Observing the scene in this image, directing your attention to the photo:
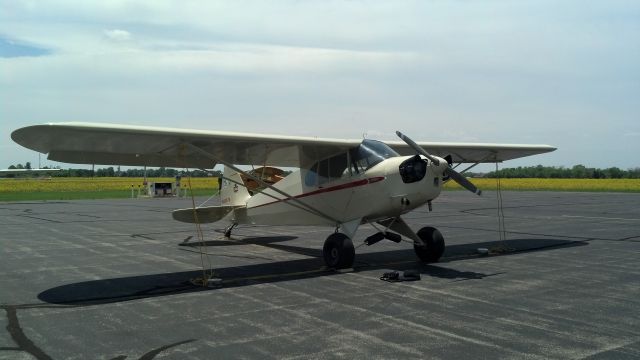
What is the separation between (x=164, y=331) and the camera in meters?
5.79

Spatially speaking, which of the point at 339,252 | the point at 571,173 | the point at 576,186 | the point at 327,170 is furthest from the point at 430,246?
the point at 571,173

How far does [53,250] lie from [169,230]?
5732 millimetres

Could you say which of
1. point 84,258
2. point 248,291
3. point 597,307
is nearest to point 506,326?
point 597,307

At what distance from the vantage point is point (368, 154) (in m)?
10.2

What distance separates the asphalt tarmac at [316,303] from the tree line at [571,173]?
8785 cm

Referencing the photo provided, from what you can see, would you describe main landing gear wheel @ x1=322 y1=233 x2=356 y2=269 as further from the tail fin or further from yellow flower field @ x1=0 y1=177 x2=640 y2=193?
yellow flower field @ x1=0 y1=177 x2=640 y2=193

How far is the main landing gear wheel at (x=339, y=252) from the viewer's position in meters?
9.66

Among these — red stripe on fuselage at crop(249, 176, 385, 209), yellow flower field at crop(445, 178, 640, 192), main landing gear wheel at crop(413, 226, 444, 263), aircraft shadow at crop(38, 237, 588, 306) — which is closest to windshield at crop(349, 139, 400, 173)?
red stripe on fuselage at crop(249, 176, 385, 209)

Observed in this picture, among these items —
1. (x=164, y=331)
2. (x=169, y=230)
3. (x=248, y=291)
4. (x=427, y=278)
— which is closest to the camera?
(x=164, y=331)

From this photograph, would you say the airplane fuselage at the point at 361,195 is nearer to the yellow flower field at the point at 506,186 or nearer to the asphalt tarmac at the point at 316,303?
the asphalt tarmac at the point at 316,303

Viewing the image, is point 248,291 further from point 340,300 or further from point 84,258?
point 84,258

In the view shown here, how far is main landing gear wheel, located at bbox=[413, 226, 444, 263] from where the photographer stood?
10.5 m

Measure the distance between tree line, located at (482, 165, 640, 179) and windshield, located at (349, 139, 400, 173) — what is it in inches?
3493

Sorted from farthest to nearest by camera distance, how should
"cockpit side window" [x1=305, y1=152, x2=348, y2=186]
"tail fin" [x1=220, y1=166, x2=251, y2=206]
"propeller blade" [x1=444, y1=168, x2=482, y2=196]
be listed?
"tail fin" [x1=220, y1=166, x2=251, y2=206] < "cockpit side window" [x1=305, y1=152, x2=348, y2=186] < "propeller blade" [x1=444, y1=168, x2=482, y2=196]
